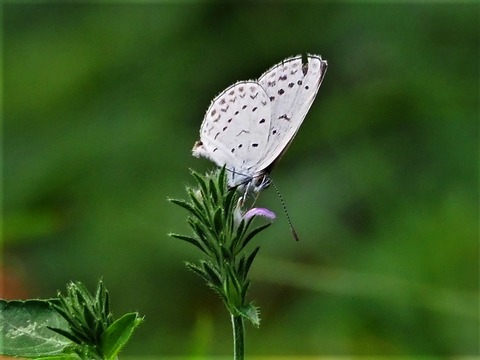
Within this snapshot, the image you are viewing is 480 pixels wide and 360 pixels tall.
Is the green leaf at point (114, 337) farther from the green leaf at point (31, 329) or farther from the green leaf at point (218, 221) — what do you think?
the green leaf at point (218, 221)

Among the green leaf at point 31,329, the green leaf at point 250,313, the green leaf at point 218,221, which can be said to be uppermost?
the green leaf at point 218,221

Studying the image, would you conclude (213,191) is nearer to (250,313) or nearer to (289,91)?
(250,313)

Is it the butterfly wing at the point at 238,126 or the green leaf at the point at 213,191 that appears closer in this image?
the green leaf at the point at 213,191

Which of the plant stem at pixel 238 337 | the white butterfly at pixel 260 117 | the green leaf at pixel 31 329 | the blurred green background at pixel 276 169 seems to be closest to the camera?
the plant stem at pixel 238 337

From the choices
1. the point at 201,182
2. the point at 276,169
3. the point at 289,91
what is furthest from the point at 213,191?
the point at 276,169

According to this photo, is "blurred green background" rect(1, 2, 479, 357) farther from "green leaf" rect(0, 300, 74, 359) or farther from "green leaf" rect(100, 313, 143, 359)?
"green leaf" rect(100, 313, 143, 359)

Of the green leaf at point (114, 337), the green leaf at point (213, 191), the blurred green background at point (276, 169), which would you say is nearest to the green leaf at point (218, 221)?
the green leaf at point (213, 191)

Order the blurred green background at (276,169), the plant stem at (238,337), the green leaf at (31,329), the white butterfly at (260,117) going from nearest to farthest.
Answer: the plant stem at (238,337), the green leaf at (31,329), the white butterfly at (260,117), the blurred green background at (276,169)

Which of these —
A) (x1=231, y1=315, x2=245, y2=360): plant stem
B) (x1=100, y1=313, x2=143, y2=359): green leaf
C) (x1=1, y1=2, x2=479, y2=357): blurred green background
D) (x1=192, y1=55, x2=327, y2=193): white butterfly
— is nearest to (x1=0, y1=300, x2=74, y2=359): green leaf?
(x1=100, y1=313, x2=143, y2=359): green leaf
